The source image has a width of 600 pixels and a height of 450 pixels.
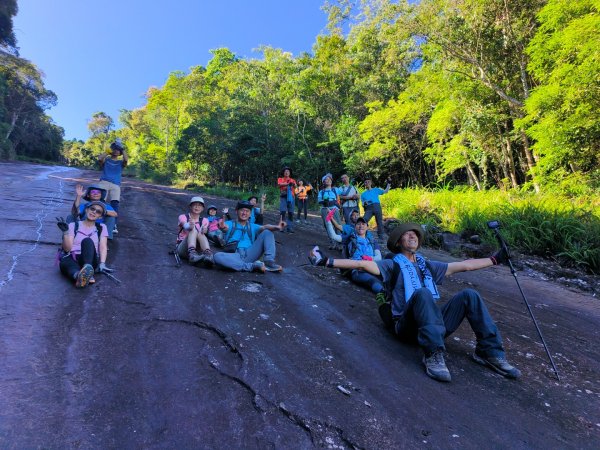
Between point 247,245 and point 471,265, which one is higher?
point 471,265

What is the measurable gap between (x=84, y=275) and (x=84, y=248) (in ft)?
1.69

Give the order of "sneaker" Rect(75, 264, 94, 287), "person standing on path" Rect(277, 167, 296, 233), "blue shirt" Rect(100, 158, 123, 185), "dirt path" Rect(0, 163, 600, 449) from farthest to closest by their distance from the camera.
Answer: "person standing on path" Rect(277, 167, 296, 233), "blue shirt" Rect(100, 158, 123, 185), "sneaker" Rect(75, 264, 94, 287), "dirt path" Rect(0, 163, 600, 449)

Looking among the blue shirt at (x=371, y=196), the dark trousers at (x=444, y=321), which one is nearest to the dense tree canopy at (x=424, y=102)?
the blue shirt at (x=371, y=196)

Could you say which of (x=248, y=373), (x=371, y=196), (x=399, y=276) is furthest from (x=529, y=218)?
(x=248, y=373)

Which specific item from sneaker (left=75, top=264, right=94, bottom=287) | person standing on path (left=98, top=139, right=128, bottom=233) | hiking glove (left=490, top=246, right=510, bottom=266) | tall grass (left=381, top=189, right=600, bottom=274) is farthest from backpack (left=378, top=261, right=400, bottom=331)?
tall grass (left=381, top=189, right=600, bottom=274)

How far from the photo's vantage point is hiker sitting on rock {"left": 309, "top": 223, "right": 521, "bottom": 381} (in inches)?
119

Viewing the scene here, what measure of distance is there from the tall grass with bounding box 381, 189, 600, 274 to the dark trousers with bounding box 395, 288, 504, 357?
18.3ft

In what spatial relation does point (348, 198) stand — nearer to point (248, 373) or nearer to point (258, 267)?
point (258, 267)

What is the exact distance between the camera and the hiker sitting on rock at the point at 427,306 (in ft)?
9.91

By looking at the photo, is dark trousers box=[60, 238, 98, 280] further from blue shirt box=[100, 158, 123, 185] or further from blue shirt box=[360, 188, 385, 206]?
blue shirt box=[360, 188, 385, 206]

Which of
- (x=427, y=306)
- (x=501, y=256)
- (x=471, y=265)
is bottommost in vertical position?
(x=427, y=306)

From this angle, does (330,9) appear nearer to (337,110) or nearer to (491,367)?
(337,110)

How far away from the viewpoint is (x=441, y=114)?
13461 mm

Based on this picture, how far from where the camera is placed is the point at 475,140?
13766 millimetres
